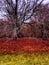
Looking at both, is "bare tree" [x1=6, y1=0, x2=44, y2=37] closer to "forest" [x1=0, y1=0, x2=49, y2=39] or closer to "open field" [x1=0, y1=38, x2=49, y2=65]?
"forest" [x1=0, y1=0, x2=49, y2=39]

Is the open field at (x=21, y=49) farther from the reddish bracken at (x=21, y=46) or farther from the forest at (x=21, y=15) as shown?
the forest at (x=21, y=15)

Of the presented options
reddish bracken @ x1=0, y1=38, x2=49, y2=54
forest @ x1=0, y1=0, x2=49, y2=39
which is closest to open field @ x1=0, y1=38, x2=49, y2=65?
reddish bracken @ x1=0, y1=38, x2=49, y2=54

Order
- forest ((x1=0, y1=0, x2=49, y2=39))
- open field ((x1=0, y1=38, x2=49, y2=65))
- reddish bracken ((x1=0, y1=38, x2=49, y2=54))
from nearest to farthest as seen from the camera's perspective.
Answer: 1. open field ((x1=0, y1=38, x2=49, y2=65))
2. reddish bracken ((x1=0, y1=38, x2=49, y2=54))
3. forest ((x1=0, y1=0, x2=49, y2=39))

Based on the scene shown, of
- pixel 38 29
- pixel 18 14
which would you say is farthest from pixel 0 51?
pixel 38 29

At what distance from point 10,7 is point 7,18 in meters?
0.94

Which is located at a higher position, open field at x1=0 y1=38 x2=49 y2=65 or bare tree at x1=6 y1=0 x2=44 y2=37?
bare tree at x1=6 y1=0 x2=44 y2=37

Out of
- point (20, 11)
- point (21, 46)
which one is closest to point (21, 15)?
point (20, 11)

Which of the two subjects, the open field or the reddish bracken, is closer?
the open field

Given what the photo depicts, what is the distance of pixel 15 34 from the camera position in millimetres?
18766

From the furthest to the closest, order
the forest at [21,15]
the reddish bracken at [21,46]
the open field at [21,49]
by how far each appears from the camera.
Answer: the forest at [21,15] → the reddish bracken at [21,46] → the open field at [21,49]

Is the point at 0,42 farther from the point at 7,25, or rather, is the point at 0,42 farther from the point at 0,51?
the point at 0,51

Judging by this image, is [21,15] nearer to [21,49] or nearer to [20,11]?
[20,11]

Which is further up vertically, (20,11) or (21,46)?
(20,11)

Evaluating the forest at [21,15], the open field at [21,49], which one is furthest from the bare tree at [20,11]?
the open field at [21,49]
